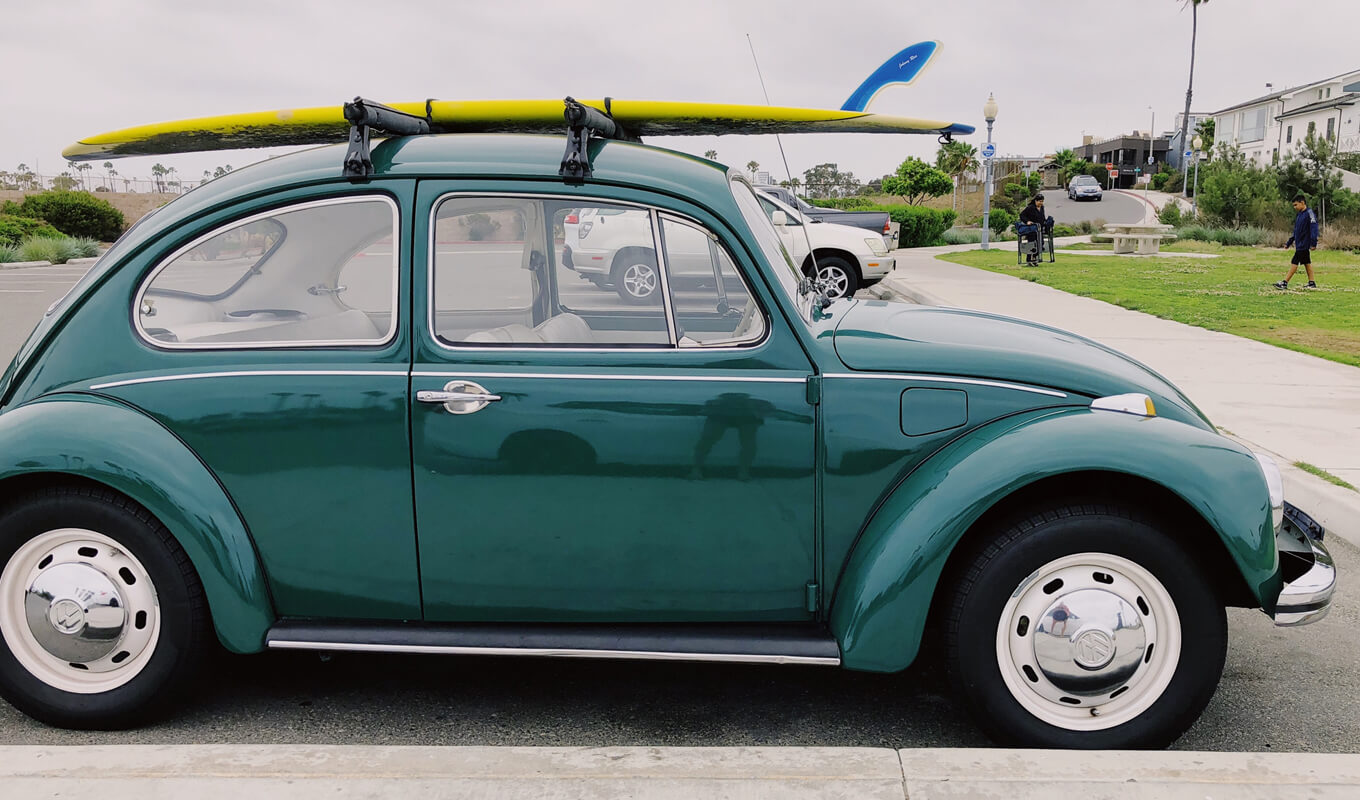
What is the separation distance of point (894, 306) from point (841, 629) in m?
1.49

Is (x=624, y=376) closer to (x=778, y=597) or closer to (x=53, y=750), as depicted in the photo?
(x=778, y=597)

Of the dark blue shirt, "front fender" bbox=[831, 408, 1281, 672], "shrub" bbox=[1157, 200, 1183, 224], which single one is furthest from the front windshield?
"shrub" bbox=[1157, 200, 1183, 224]

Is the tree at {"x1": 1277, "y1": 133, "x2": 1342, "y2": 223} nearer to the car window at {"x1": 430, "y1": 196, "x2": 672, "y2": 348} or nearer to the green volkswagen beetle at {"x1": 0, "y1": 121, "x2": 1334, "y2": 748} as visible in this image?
the green volkswagen beetle at {"x1": 0, "y1": 121, "x2": 1334, "y2": 748}

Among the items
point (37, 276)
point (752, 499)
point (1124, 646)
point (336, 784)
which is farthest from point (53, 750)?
point (37, 276)

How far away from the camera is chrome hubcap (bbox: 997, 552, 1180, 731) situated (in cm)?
289

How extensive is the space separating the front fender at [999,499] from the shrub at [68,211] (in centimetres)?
4087

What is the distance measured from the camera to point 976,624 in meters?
2.91

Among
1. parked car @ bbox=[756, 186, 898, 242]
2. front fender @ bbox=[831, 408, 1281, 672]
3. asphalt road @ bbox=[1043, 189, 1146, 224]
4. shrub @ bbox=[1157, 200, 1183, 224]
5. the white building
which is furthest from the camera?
the white building

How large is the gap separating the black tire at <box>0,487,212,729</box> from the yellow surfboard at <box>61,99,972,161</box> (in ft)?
4.59

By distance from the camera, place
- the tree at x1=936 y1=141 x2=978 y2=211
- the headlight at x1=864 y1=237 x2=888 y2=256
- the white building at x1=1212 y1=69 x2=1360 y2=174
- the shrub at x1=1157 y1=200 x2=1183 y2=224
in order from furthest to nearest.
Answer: the tree at x1=936 y1=141 x2=978 y2=211
the white building at x1=1212 y1=69 x2=1360 y2=174
the shrub at x1=1157 y1=200 x2=1183 y2=224
the headlight at x1=864 y1=237 x2=888 y2=256

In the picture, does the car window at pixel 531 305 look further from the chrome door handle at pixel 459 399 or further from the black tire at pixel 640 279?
the chrome door handle at pixel 459 399

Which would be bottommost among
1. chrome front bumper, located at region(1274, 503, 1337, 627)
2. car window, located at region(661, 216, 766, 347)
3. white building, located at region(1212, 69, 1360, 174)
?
chrome front bumper, located at region(1274, 503, 1337, 627)

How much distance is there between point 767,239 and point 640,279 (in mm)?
568

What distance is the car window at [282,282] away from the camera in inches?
124
